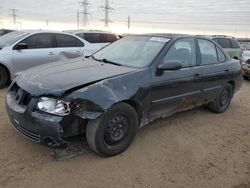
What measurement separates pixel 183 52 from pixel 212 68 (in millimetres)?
851

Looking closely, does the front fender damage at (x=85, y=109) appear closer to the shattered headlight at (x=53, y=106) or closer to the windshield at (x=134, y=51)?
the shattered headlight at (x=53, y=106)

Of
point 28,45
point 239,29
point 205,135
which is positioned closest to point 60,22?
point 239,29

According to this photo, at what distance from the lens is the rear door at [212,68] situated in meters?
5.21

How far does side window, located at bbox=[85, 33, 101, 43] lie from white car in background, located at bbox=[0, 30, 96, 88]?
2.12 meters

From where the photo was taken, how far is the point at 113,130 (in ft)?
12.3

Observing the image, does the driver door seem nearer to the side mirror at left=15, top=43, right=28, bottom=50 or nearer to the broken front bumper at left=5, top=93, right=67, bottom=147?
the broken front bumper at left=5, top=93, right=67, bottom=147

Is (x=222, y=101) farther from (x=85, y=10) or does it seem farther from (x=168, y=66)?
(x=85, y=10)

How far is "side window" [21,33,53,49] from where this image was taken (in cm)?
750

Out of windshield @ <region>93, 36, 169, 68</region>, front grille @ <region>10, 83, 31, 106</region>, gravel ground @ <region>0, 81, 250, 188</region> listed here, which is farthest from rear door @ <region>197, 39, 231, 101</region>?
front grille @ <region>10, 83, 31, 106</region>

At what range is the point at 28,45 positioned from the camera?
24.5 feet

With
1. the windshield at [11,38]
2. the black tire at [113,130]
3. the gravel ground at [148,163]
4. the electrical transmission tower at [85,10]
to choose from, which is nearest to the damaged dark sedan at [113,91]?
the black tire at [113,130]

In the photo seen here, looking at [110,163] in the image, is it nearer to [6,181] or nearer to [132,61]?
[6,181]

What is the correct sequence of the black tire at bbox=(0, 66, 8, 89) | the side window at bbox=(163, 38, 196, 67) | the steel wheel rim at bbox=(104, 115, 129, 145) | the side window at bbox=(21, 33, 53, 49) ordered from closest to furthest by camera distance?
1. the steel wheel rim at bbox=(104, 115, 129, 145)
2. the side window at bbox=(163, 38, 196, 67)
3. the black tire at bbox=(0, 66, 8, 89)
4. the side window at bbox=(21, 33, 53, 49)

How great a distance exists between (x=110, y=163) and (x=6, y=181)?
1243 millimetres
